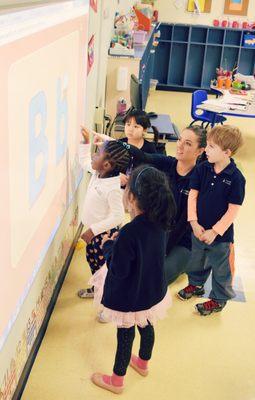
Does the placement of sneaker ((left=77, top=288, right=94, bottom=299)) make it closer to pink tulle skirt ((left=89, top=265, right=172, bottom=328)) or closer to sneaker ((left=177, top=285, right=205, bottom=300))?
sneaker ((left=177, top=285, right=205, bottom=300))

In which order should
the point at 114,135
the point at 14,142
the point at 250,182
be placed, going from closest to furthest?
1. the point at 14,142
2. the point at 114,135
3. the point at 250,182

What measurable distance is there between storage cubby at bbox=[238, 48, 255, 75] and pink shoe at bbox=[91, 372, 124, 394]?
29.2 ft

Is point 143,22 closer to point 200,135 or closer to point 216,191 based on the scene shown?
point 200,135

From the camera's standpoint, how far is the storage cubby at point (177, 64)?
1005 cm

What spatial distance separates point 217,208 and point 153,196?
0.92 metres

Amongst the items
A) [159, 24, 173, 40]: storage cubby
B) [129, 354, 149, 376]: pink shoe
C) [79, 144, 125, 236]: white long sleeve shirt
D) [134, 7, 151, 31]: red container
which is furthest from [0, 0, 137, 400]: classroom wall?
[159, 24, 173, 40]: storage cubby

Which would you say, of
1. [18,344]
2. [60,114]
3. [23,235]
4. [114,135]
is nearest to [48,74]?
[60,114]

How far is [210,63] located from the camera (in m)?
10.1

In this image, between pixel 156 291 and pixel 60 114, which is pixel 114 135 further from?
pixel 156 291

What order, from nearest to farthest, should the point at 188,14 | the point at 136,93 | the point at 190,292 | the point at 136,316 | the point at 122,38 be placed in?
the point at 136,316, the point at 190,292, the point at 136,93, the point at 122,38, the point at 188,14

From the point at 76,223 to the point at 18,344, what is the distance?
1545mm

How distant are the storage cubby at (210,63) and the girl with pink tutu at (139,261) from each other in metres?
8.56

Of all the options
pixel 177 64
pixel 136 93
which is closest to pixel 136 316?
pixel 136 93

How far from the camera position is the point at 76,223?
144 inches
